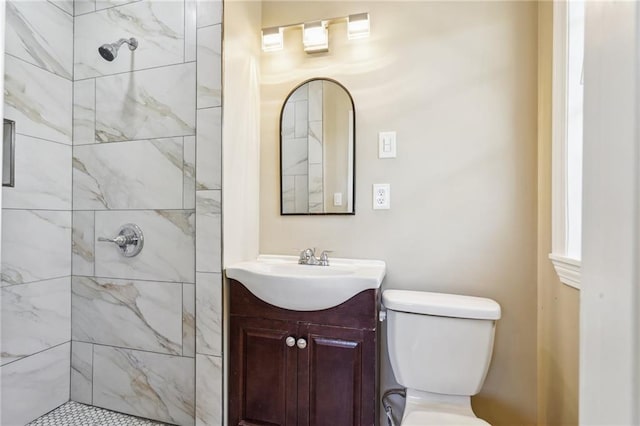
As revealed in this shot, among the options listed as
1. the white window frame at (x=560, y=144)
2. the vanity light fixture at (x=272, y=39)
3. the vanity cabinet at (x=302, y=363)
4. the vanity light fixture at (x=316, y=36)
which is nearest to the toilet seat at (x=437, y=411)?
the vanity cabinet at (x=302, y=363)

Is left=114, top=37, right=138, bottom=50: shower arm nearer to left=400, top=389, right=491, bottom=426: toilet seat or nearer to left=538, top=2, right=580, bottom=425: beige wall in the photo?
left=538, top=2, right=580, bottom=425: beige wall

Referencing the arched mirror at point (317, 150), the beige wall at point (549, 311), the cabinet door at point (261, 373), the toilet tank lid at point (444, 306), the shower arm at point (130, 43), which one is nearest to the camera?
the beige wall at point (549, 311)

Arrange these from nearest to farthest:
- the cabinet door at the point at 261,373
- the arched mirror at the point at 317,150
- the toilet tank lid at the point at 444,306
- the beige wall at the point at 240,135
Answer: the toilet tank lid at the point at 444,306 < the cabinet door at the point at 261,373 < the beige wall at the point at 240,135 < the arched mirror at the point at 317,150

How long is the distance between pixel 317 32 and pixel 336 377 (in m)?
1.64

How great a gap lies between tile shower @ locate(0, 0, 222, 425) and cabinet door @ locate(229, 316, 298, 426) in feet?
0.27

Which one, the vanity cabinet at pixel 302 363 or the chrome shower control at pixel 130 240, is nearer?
the vanity cabinet at pixel 302 363

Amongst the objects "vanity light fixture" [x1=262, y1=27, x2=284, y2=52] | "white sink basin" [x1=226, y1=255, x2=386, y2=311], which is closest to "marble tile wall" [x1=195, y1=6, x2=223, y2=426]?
"white sink basin" [x1=226, y1=255, x2=386, y2=311]

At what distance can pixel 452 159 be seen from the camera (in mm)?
1500

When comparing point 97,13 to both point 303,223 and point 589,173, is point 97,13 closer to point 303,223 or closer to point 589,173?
point 303,223

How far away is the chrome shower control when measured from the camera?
156 centimetres

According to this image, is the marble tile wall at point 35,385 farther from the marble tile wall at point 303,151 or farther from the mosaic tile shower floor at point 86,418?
the marble tile wall at point 303,151

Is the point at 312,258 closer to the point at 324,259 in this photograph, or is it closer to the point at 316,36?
the point at 324,259

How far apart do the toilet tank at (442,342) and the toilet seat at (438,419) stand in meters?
0.09

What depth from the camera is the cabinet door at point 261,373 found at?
4.30ft
